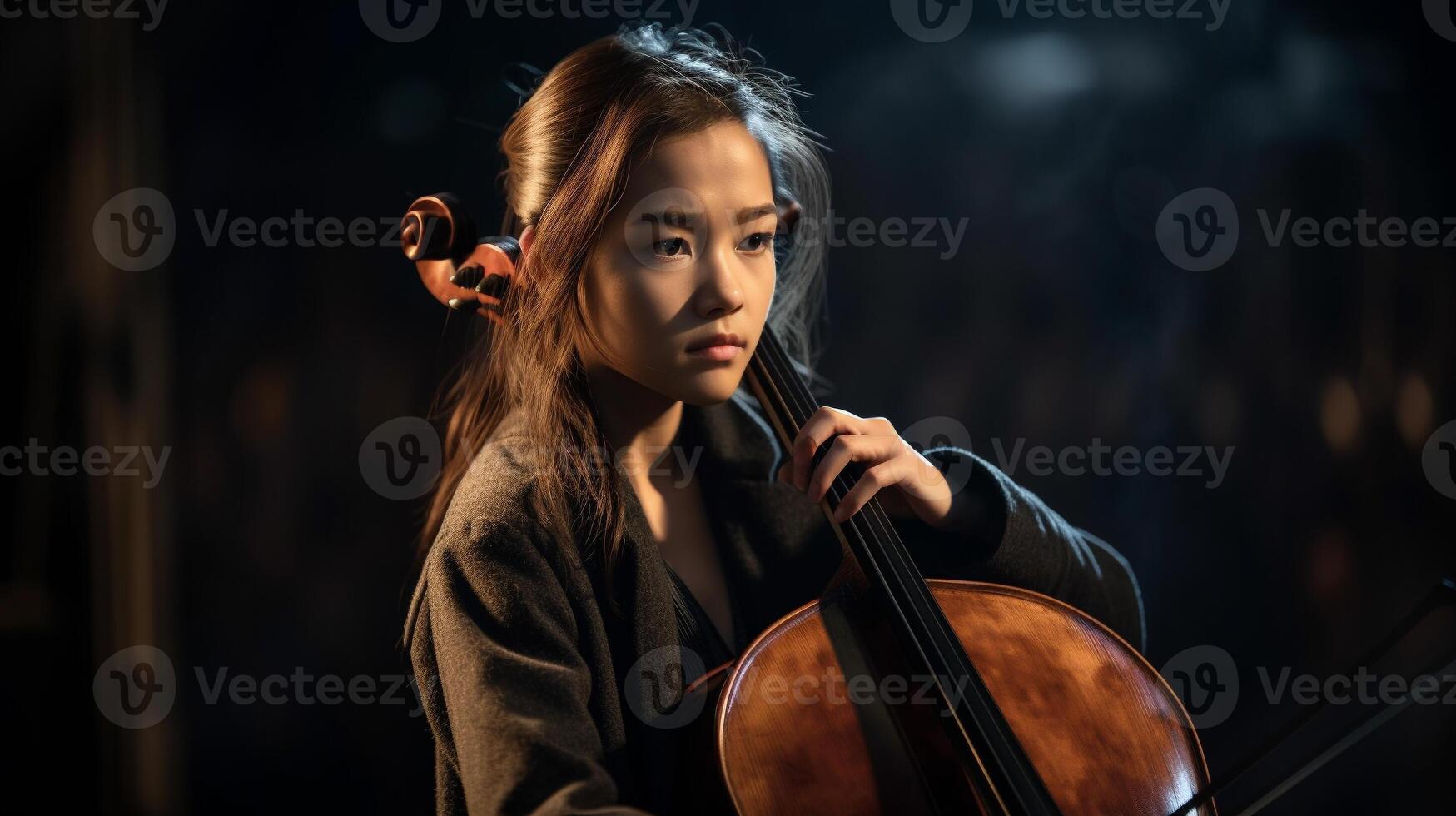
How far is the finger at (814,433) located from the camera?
0.79 metres

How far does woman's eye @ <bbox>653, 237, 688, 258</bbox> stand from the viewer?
765 mm

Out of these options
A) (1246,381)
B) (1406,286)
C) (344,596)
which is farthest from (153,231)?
(1406,286)

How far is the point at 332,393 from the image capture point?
1086mm

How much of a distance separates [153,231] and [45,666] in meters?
0.44

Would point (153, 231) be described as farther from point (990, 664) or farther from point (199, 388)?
point (990, 664)

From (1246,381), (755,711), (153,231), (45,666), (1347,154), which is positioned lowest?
(45,666)
